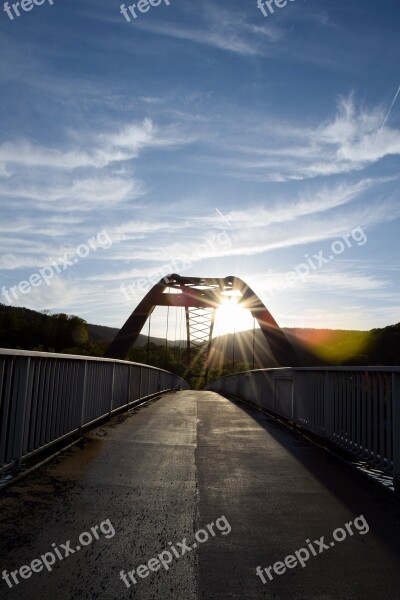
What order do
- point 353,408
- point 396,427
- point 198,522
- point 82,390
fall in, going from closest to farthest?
point 198,522, point 396,427, point 353,408, point 82,390

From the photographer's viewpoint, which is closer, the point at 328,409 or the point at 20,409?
the point at 20,409

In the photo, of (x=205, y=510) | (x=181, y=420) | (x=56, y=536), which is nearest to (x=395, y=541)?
(x=205, y=510)

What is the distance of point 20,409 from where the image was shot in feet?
15.0

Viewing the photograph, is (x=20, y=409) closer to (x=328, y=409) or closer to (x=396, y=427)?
(x=396, y=427)

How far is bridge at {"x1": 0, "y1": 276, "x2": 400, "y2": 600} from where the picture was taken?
8.95 ft

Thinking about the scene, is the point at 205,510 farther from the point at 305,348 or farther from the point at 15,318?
the point at 305,348

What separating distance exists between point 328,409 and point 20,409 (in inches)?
158

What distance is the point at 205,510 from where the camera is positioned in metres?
3.88

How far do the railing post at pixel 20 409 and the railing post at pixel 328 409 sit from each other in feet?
12.9

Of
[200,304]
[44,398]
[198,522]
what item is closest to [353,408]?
[198,522]

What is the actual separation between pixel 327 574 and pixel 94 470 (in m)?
2.91

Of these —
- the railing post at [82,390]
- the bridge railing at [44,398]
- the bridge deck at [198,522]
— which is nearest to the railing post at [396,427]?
Answer: the bridge deck at [198,522]

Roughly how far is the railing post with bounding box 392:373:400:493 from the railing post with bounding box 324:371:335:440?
207 centimetres

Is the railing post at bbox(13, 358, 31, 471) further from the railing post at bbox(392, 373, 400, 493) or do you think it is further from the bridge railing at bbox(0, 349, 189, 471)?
the railing post at bbox(392, 373, 400, 493)
